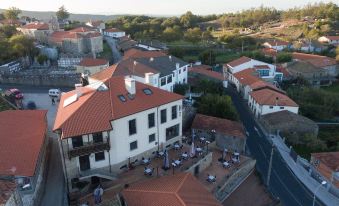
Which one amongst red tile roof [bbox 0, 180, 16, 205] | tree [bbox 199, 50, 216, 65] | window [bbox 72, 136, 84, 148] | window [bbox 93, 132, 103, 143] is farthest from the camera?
tree [bbox 199, 50, 216, 65]

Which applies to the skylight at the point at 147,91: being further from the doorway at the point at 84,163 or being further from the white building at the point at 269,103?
the white building at the point at 269,103

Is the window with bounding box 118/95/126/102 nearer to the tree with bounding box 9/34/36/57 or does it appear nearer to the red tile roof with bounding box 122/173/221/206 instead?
the red tile roof with bounding box 122/173/221/206

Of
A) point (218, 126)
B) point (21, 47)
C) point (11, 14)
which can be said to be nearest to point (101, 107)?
point (218, 126)

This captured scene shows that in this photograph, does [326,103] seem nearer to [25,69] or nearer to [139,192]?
[139,192]

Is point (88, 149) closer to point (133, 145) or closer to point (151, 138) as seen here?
point (133, 145)

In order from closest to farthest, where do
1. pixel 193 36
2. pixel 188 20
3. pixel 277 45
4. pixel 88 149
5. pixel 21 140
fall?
pixel 88 149, pixel 21 140, pixel 277 45, pixel 193 36, pixel 188 20

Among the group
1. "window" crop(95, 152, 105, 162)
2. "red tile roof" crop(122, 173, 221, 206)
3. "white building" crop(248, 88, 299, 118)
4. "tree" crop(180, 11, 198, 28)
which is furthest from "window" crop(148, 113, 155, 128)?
"tree" crop(180, 11, 198, 28)

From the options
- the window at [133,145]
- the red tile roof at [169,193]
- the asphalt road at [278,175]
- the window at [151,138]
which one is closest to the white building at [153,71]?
the window at [151,138]
